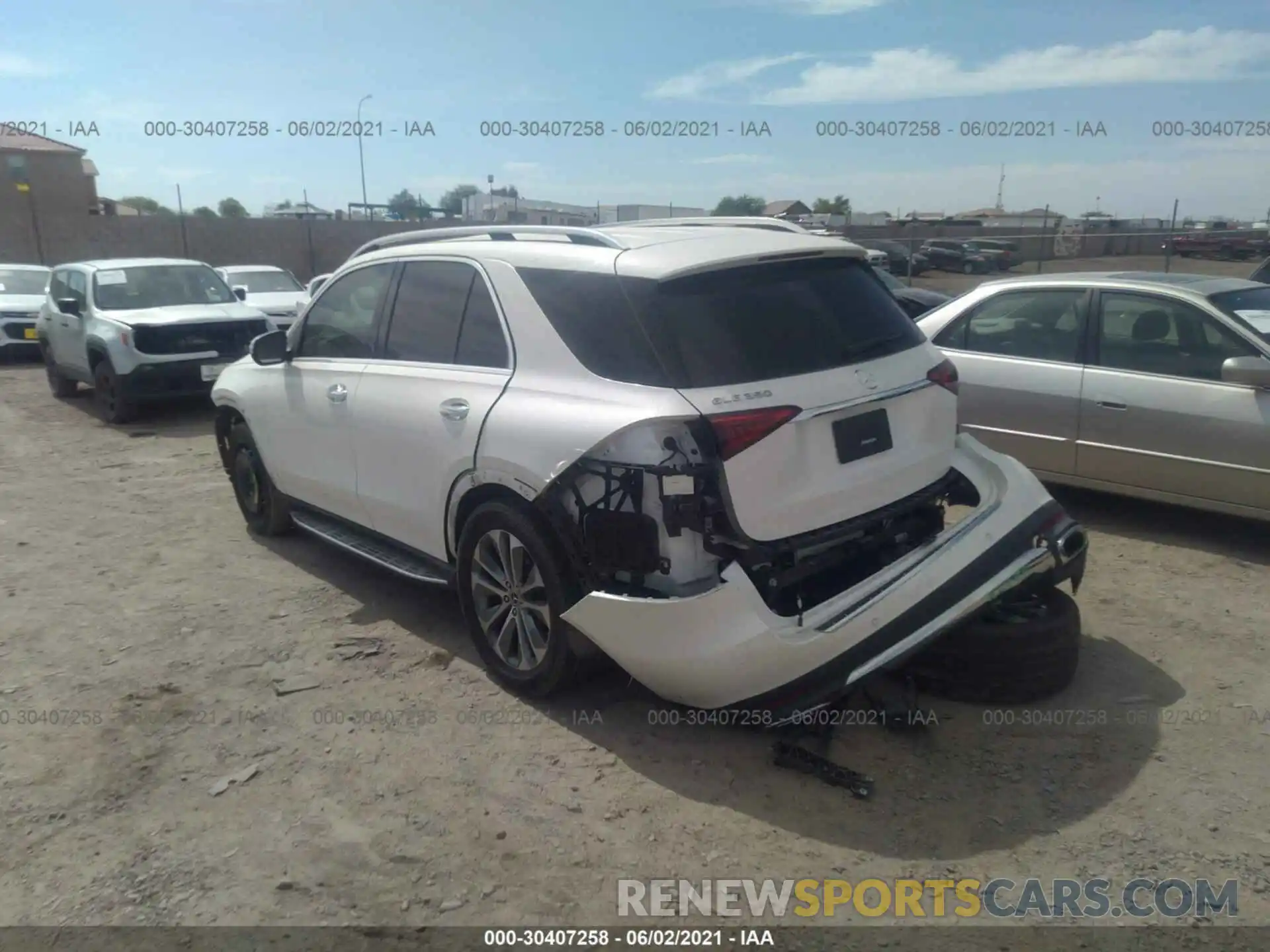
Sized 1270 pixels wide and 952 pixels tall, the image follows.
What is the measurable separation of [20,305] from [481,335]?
1557 cm

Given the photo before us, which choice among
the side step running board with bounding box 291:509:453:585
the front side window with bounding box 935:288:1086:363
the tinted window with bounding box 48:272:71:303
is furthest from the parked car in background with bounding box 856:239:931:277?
the side step running board with bounding box 291:509:453:585

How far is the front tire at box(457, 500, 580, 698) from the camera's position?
387 centimetres

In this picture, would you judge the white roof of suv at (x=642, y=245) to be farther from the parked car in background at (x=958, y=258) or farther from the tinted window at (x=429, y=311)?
the parked car in background at (x=958, y=258)

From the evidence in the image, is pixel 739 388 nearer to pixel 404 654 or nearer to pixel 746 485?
pixel 746 485

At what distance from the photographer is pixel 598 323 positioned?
383cm

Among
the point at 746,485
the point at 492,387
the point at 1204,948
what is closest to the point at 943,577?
the point at 746,485

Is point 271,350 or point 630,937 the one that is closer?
point 630,937

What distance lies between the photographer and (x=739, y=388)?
11.5 feet

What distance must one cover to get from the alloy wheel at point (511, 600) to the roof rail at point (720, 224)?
152 centimetres

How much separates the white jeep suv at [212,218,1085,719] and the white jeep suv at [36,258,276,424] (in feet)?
22.9

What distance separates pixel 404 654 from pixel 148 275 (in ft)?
29.8

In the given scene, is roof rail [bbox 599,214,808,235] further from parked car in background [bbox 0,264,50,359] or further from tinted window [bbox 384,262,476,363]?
parked car in background [bbox 0,264,50,359]

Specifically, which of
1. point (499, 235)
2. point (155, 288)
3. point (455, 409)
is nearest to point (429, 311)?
point (499, 235)

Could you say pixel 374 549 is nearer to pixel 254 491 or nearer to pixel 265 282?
pixel 254 491
